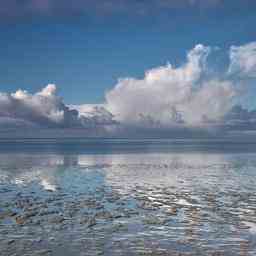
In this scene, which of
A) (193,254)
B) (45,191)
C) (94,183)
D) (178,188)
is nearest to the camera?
(193,254)

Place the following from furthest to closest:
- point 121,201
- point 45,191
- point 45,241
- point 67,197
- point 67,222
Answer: point 45,191 → point 67,197 → point 121,201 → point 67,222 → point 45,241

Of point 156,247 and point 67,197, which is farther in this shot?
point 67,197

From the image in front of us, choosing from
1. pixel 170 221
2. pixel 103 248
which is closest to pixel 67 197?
pixel 170 221

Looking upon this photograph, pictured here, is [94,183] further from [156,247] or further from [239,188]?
[156,247]

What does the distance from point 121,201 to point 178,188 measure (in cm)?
1091

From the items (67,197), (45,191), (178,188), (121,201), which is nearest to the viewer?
(121,201)

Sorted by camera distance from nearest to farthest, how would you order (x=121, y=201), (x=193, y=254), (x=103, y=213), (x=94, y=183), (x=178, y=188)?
(x=193, y=254)
(x=103, y=213)
(x=121, y=201)
(x=178, y=188)
(x=94, y=183)

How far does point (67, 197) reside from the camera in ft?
119

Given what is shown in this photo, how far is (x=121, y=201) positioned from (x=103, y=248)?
14.4m

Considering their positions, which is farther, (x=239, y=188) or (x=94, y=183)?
(x=94, y=183)

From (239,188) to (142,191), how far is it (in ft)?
38.0

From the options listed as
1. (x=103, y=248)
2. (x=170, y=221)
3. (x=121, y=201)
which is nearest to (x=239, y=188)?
(x=121, y=201)

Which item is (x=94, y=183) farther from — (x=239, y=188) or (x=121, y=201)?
(x=239, y=188)

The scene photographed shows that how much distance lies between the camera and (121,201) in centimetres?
3397
